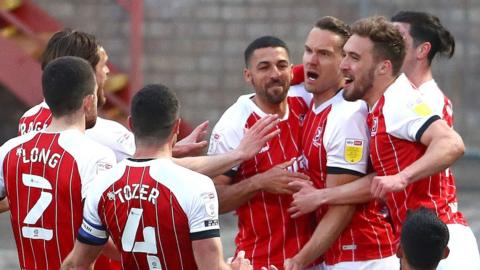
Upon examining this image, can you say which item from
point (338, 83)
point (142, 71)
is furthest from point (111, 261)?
point (142, 71)

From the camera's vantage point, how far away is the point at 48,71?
6.81 m

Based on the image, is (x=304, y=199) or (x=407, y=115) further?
(x=304, y=199)

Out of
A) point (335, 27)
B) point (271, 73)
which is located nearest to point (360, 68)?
point (335, 27)

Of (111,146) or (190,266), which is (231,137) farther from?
(190,266)

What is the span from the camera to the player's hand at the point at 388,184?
660 centimetres

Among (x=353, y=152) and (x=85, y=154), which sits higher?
(x=85, y=154)

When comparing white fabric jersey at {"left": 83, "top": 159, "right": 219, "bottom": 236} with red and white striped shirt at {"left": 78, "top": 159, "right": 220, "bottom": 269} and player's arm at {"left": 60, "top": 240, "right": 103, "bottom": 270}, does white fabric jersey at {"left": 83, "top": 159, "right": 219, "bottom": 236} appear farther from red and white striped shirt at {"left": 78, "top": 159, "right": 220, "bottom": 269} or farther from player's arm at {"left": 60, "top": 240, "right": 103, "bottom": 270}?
player's arm at {"left": 60, "top": 240, "right": 103, "bottom": 270}

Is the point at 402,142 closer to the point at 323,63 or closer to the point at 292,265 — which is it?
the point at 323,63

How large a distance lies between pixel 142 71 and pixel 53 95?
9414 millimetres

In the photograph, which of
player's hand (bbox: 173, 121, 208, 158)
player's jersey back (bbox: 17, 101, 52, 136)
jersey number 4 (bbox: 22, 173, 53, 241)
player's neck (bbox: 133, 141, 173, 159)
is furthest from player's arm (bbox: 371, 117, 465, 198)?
player's jersey back (bbox: 17, 101, 52, 136)

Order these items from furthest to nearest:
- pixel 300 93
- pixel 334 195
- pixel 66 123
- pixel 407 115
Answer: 1. pixel 300 93
2. pixel 334 195
3. pixel 407 115
4. pixel 66 123

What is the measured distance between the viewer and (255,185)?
737cm

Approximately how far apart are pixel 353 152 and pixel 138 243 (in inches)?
60.9

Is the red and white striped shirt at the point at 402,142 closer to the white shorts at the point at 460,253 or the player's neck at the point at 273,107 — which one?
the white shorts at the point at 460,253
